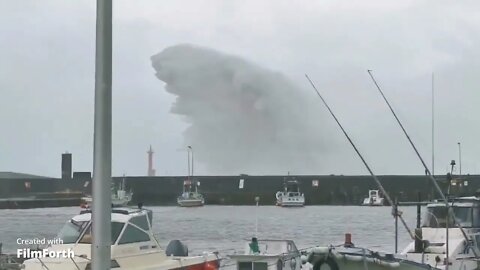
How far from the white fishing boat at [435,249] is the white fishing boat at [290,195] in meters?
103

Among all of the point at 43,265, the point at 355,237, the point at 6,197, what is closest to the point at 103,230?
the point at 43,265

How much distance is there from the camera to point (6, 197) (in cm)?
14988

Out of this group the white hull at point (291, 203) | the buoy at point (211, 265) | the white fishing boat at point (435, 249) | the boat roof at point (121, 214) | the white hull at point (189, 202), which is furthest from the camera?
the white hull at point (189, 202)

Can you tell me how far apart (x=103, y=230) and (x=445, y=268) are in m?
13.5

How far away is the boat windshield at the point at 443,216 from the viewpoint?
22.0m

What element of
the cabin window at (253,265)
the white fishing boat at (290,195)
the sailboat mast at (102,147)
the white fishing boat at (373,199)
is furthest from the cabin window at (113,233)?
the white fishing boat at (373,199)

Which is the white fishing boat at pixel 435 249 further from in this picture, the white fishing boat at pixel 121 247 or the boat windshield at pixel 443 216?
the white fishing boat at pixel 121 247

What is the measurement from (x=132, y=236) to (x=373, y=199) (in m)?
116

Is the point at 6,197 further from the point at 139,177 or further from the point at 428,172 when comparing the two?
the point at 428,172

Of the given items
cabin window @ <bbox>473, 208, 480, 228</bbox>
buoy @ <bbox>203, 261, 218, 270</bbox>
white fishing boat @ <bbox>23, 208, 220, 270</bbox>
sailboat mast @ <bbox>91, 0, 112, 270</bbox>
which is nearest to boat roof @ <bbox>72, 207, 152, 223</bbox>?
white fishing boat @ <bbox>23, 208, 220, 270</bbox>

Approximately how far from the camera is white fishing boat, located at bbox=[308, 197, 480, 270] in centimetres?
1862

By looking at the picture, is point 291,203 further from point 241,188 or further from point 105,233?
point 105,233

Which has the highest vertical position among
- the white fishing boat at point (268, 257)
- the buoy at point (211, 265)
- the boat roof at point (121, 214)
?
the boat roof at point (121, 214)

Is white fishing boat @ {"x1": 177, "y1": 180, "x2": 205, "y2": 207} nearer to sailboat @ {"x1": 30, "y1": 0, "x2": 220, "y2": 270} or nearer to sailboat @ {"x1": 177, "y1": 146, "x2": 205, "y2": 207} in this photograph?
sailboat @ {"x1": 177, "y1": 146, "x2": 205, "y2": 207}
